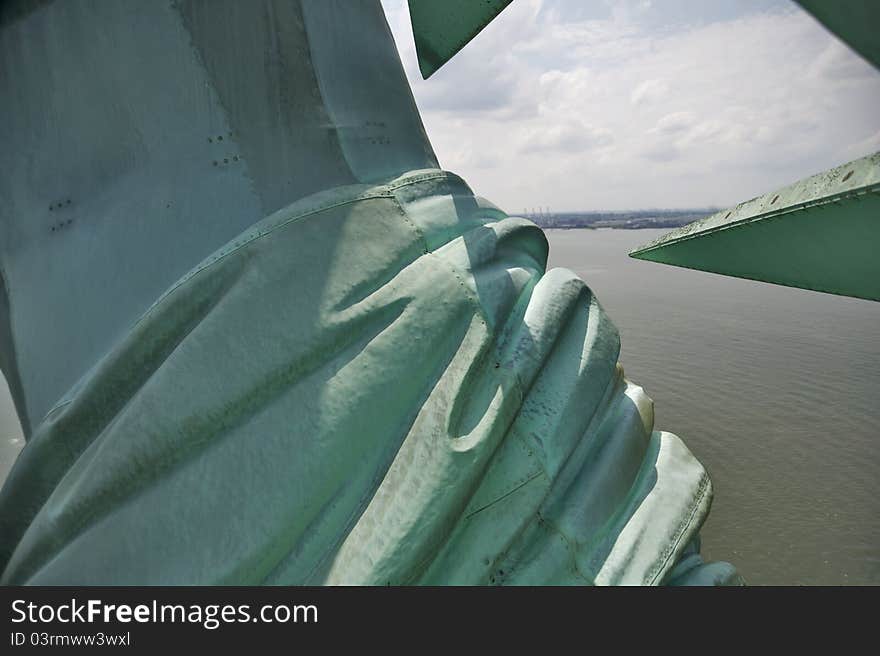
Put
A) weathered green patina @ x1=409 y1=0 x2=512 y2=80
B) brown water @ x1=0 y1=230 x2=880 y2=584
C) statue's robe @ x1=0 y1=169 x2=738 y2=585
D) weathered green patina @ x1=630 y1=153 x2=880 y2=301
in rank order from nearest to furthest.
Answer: weathered green patina @ x1=630 y1=153 x2=880 y2=301 < statue's robe @ x1=0 y1=169 x2=738 y2=585 < weathered green patina @ x1=409 y1=0 x2=512 y2=80 < brown water @ x1=0 y1=230 x2=880 y2=584

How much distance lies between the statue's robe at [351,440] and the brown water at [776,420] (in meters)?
5.32

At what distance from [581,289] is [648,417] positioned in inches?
22.2

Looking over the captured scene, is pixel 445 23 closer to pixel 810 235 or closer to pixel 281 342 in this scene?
pixel 281 342

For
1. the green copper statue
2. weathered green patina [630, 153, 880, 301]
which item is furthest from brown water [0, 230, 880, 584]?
weathered green patina [630, 153, 880, 301]

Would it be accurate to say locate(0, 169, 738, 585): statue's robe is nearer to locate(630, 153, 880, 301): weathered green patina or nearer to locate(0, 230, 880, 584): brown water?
locate(630, 153, 880, 301): weathered green patina

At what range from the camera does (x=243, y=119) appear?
2.37m

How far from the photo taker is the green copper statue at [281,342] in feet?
5.98

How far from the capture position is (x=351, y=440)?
75.4 inches

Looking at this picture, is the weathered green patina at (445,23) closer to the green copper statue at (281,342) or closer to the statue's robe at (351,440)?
the green copper statue at (281,342)

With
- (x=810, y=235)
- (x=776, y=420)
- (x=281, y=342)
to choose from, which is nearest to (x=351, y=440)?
(x=281, y=342)

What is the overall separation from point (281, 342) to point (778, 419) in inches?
384

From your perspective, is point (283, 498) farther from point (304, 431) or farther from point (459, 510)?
point (459, 510)

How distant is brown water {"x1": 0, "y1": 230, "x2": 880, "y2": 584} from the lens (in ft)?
23.3
